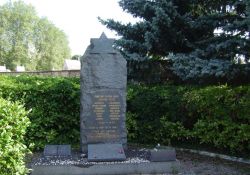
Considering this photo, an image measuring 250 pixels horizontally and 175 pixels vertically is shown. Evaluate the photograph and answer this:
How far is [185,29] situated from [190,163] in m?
4.97

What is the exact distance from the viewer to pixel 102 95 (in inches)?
344

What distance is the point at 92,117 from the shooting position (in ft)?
28.6

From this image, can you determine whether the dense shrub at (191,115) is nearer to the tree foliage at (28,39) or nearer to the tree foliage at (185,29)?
the tree foliage at (185,29)

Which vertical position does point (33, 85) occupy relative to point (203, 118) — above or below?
above

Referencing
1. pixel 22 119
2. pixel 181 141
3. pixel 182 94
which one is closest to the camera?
pixel 22 119

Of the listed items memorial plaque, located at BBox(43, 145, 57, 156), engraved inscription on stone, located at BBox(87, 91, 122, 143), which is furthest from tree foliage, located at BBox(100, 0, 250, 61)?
memorial plaque, located at BBox(43, 145, 57, 156)

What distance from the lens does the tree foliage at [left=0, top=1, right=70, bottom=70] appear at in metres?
61.7

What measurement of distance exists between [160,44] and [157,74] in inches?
A: 40.8

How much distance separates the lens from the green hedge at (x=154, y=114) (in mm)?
9586

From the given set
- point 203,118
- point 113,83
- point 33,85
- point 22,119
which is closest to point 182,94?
point 203,118

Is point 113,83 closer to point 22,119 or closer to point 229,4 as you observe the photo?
point 22,119

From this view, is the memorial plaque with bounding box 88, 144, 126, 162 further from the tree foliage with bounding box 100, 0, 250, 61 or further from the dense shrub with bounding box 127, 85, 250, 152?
the tree foliage with bounding box 100, 0, 250, 61

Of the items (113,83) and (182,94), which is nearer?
(113,83)

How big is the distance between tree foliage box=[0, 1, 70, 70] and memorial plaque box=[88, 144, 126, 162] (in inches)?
2216
